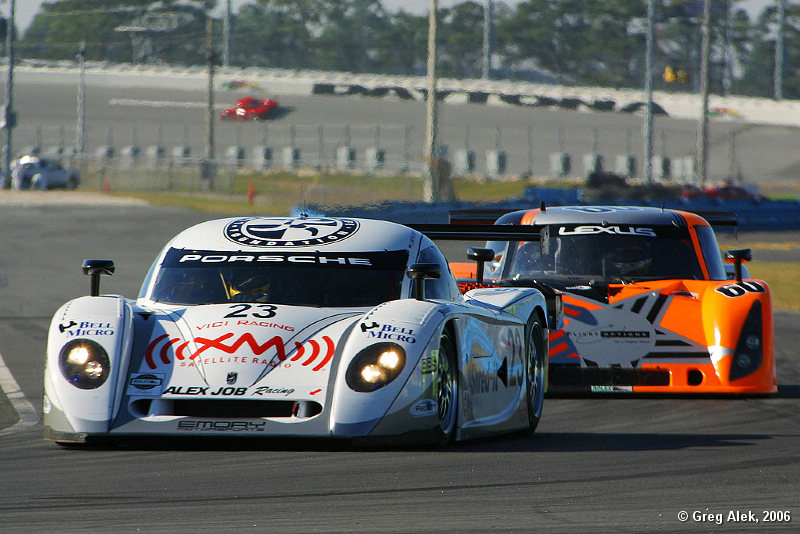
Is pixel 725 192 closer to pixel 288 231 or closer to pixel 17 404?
pixel 17 404

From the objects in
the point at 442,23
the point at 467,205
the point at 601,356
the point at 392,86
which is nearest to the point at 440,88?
the point at 392,86

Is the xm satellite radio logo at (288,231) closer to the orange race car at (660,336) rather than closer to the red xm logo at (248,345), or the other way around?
the red xm logo at (248,345)

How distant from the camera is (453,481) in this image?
664cm

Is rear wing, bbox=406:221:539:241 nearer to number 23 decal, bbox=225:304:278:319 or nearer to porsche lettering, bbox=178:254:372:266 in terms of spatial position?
porsche lettering, bbox=178:254:372:266

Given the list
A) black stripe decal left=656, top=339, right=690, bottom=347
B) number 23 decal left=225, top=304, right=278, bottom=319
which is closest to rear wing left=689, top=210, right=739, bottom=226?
black stripe decal left=656, top=339, right=690, bottom=347

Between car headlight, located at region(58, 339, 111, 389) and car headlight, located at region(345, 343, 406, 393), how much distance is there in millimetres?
1223

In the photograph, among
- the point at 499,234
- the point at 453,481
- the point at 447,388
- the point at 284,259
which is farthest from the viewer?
the point at 499,234

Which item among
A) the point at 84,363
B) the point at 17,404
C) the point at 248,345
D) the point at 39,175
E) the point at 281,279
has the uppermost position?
the point at 281,279

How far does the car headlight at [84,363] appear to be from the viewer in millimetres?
7301

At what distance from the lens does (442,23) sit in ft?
503

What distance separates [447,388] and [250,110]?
292 feet

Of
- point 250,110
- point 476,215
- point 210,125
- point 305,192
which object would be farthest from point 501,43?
point 476,215

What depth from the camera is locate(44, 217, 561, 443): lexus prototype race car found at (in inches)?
283

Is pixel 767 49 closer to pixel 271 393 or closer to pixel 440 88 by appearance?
pixel 440 88
